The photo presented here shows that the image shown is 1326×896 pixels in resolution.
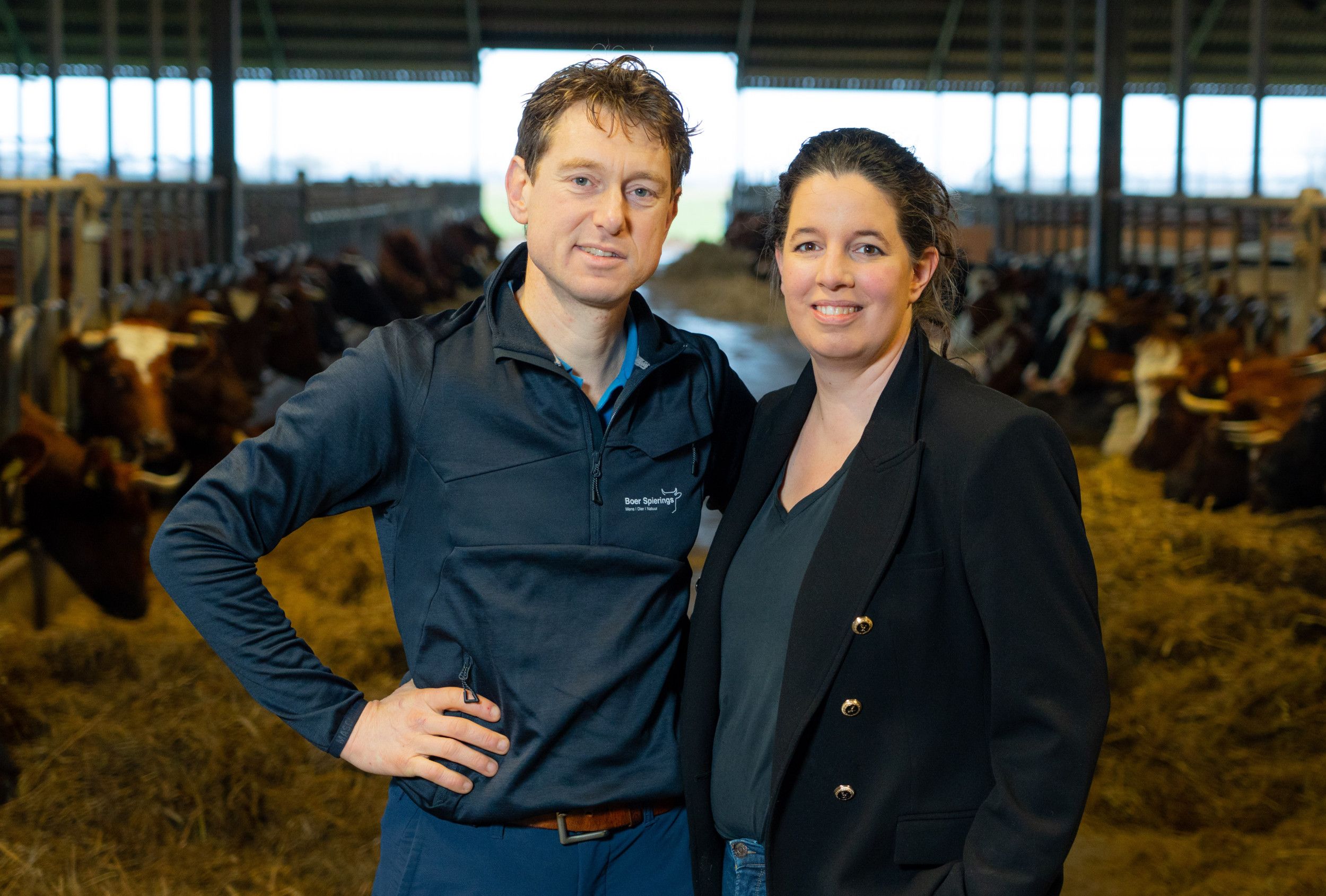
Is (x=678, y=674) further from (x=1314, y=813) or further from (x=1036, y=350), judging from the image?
(x=1036, y=350)

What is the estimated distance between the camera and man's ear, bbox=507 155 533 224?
65.3 inches

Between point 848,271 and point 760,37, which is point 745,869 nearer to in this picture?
point 848,271

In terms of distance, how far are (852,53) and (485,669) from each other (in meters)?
21.1

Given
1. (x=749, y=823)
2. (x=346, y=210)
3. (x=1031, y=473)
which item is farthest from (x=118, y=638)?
(x=346, y=210)

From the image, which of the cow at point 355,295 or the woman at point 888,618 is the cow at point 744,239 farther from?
the woman at point 888,618

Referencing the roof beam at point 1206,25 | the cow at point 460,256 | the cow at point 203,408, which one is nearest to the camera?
the cow at point 203,408

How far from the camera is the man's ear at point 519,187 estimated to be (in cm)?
166

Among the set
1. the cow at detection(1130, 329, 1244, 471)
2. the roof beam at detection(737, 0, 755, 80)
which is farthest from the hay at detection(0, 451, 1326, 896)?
the roof beam at detection(737, 0, 755, 80)

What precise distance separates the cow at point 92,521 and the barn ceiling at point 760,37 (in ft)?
55.5

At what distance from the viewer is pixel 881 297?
1561mm

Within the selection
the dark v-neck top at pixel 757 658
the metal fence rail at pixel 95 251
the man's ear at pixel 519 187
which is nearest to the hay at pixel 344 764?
the metal fence rail at pixel 95 251

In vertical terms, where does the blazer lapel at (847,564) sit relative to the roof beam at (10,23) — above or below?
below

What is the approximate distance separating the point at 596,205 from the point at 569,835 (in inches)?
30.3

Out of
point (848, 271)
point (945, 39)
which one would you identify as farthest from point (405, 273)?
point (945, 39)
